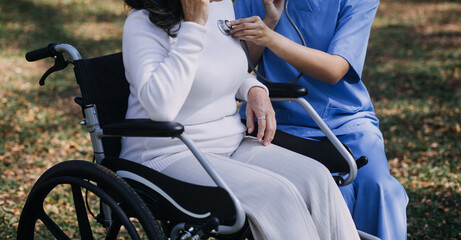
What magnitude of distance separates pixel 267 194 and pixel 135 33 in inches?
28.5

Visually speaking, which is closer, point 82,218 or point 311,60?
point 82,218

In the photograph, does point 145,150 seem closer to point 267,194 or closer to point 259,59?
point 267,194

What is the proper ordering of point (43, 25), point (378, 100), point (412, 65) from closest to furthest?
point (378, 100)
point (412, 65)
point (43, 25)

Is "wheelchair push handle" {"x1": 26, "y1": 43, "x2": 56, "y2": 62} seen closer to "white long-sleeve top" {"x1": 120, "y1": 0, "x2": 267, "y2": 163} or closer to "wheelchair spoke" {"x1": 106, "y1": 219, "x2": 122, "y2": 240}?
"white long-sleeve top" {"x1": 120, "y1": 0, "x2": 267, "y2": 163}

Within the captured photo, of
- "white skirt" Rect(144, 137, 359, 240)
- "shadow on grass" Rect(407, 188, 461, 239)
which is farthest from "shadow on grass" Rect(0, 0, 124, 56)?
"white skirt" Rect(144, 137, 359, 240)

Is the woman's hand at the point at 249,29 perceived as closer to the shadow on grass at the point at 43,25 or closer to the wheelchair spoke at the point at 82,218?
the wheelchair spoke at the point at 82,218

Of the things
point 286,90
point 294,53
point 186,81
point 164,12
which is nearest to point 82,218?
point 186,81

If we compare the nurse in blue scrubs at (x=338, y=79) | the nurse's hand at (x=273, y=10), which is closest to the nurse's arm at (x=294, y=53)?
the nurse in blue scrubs at (x=338, y=79)

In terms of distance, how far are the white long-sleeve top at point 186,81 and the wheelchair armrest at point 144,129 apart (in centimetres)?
9

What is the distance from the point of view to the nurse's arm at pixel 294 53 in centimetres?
221

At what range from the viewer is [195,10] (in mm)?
1944

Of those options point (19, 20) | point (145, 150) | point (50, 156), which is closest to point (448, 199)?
point (145, 150)

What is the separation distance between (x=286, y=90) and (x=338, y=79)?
30 cm

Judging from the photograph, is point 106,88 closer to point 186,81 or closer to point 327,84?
point 186,81
